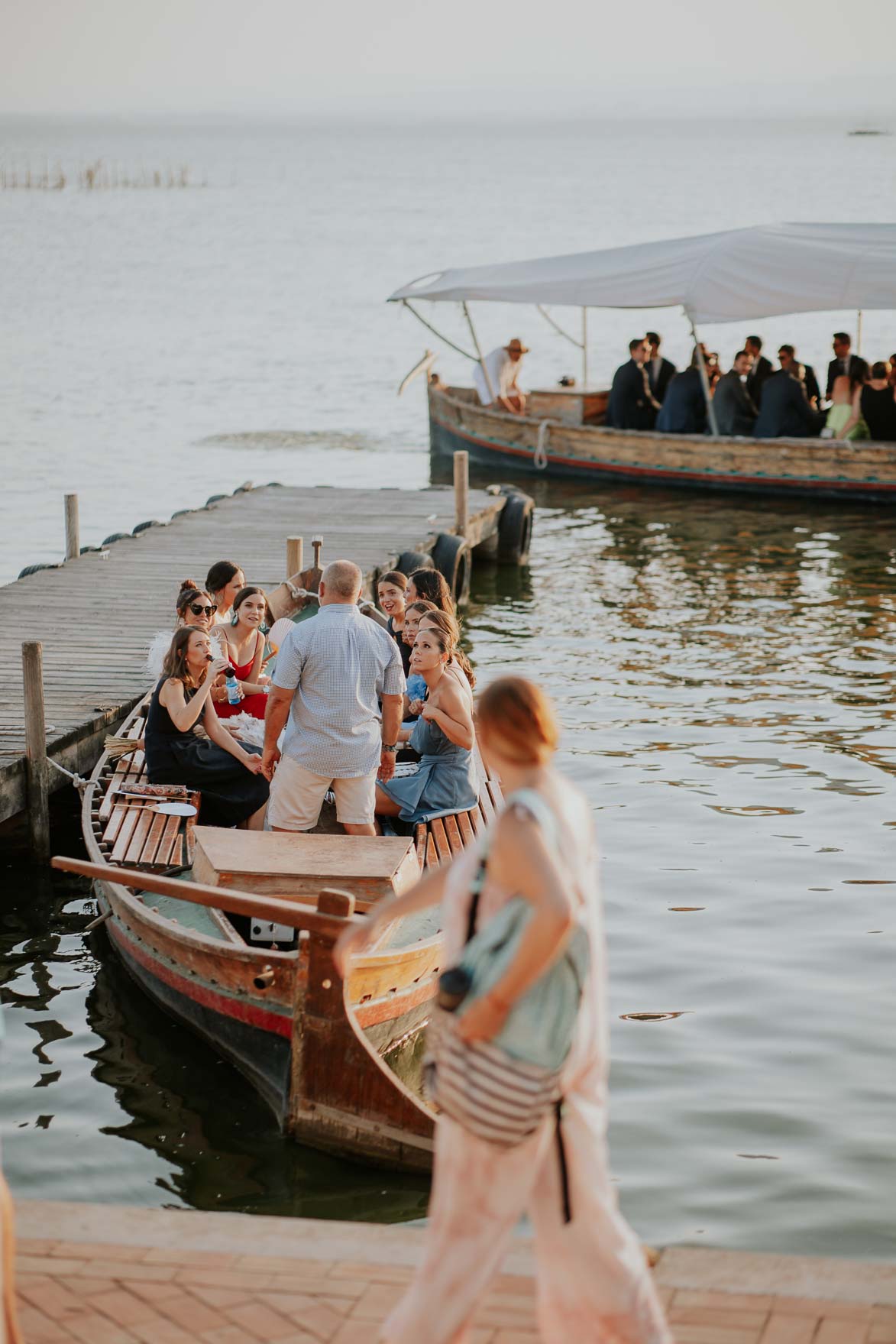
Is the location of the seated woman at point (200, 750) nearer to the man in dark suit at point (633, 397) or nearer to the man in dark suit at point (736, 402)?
the man in dark suit at point (736, 402)

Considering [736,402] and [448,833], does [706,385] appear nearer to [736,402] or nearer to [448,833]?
[736,402]

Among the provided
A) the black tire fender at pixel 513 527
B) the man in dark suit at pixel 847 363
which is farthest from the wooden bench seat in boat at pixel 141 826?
the man in dark suit at pixel 847 363

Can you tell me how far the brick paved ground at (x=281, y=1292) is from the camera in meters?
4.58

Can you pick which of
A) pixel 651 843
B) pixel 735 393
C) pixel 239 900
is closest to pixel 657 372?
pixel 735 393

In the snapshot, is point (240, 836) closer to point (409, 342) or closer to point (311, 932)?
point (311, 932)

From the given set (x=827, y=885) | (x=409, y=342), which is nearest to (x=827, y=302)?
(x=827, y=885)

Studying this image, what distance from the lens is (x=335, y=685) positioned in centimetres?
827

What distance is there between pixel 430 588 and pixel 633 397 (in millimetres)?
14268

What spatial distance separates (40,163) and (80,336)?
5389 inches

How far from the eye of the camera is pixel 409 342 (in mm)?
48281

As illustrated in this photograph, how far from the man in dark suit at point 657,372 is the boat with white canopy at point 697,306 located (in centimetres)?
66

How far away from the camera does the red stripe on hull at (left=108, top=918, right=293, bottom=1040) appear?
731 centimetres

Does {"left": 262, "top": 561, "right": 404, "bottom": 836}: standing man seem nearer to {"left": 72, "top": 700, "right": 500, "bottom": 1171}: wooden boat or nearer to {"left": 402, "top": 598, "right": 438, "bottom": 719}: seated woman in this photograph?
{"left": 72, "top": 700, "right": 500, "bottom": 1171}: wooden boat

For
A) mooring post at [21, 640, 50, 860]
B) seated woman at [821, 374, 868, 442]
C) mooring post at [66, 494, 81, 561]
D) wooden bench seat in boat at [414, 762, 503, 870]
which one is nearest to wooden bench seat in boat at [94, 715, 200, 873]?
mooring post at [21, 640, 50, 860]
